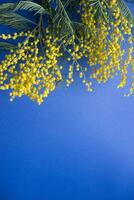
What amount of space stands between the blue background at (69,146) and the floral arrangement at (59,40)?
0.22 meters

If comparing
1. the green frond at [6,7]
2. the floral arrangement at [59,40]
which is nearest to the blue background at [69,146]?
the floral arrangement at [59,40]

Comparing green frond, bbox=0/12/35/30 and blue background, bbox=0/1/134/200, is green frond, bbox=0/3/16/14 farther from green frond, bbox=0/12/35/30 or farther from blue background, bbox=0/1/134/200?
blue background, bbox=0/1/134/200

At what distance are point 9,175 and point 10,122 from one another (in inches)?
10.5

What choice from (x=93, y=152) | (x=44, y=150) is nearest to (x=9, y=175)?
(x=44, y=150)

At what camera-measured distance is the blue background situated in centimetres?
167

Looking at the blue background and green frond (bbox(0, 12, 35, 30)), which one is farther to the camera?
the blue background

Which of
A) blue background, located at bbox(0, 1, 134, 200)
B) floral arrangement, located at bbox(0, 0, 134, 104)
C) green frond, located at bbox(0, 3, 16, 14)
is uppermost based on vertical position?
green frond, located at bbox(0, 3, 16, 14)

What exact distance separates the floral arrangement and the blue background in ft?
0.73

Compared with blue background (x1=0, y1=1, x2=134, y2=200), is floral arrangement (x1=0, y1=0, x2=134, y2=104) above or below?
above

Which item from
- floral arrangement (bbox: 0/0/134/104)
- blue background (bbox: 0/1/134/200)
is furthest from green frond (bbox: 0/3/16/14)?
blue background (bbox: 0/1/134/200)

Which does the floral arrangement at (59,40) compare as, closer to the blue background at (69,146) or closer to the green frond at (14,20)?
the green frond at (14,20)

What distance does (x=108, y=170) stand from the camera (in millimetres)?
1685

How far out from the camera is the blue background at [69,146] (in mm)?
1672

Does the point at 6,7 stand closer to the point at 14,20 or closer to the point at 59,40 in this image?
the point at 14,20
